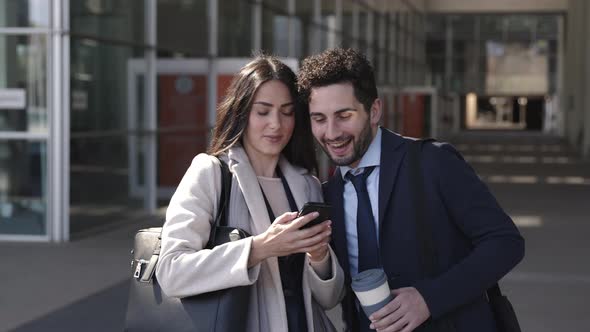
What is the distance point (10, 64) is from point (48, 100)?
0.67 meters

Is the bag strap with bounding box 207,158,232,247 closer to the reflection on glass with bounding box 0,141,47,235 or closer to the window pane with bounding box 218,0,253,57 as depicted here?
the reflection on glass with bounding box 0,141,47,235

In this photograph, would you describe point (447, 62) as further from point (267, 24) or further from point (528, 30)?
point (267, 24)

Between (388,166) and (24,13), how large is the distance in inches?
376

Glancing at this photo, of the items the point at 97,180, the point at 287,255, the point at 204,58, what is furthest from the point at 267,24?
the point at 287,255

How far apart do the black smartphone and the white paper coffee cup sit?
6.5 inches

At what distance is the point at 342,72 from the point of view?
2641 millimetres

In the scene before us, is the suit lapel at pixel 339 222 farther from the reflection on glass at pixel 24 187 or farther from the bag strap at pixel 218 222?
the reflection on glass at pixel 24 187

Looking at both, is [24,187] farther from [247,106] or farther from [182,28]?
[247,106]

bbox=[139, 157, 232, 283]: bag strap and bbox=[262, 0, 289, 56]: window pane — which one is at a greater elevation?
bbox=[262, 0, 289, 56]: window pane

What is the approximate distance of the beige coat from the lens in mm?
2537

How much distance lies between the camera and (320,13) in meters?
22.9

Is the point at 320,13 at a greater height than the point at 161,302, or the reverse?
the point at 320,13

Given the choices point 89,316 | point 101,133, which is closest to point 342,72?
point 89,316

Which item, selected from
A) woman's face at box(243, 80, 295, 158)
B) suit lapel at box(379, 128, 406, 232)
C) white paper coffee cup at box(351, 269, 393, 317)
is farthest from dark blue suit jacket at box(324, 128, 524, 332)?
woman's face at box(243, 80, 295, 158)
